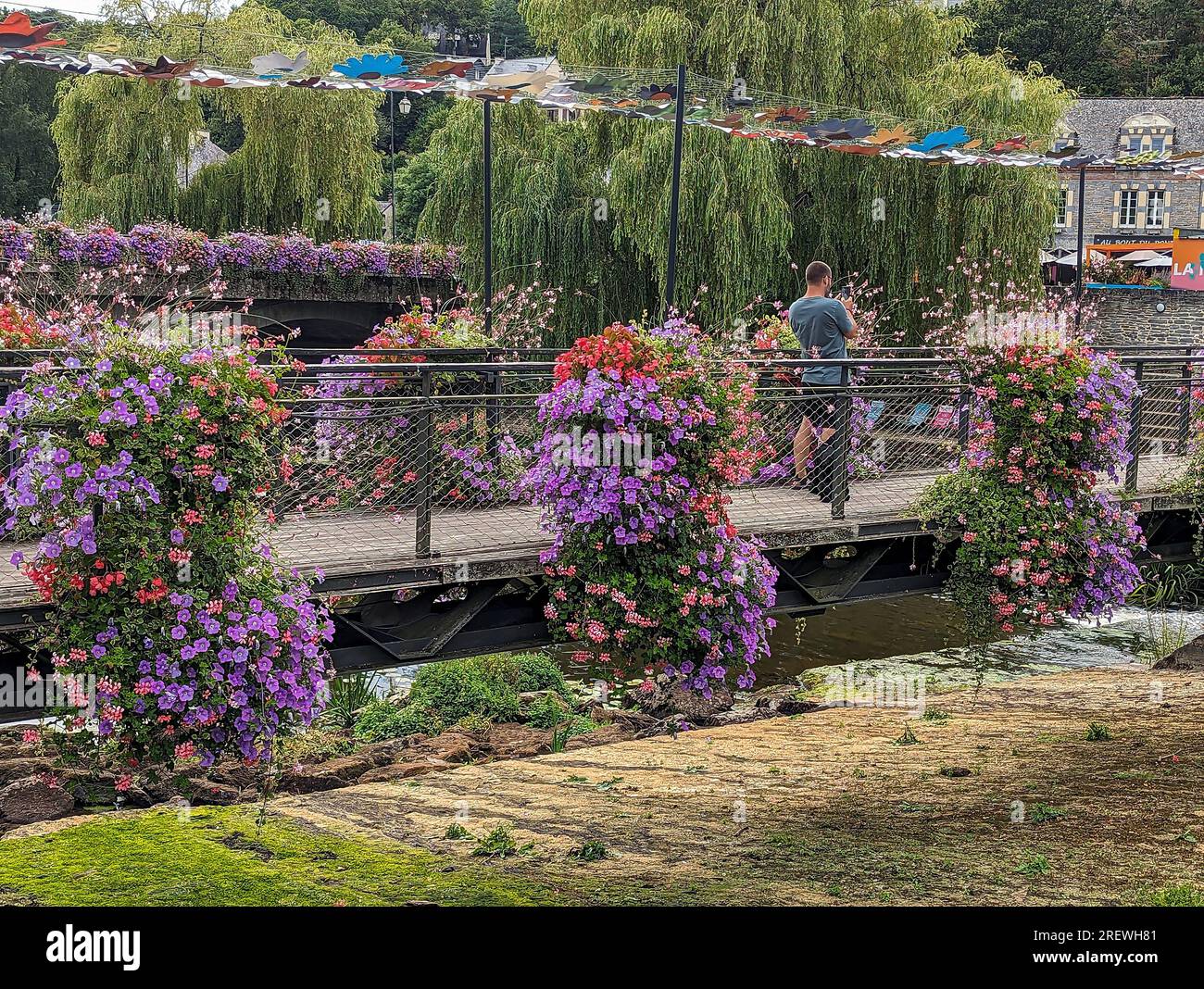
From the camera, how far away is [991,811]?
278 inches

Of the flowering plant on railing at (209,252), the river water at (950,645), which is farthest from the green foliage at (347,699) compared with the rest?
the flowering plant on railing at (209,252)

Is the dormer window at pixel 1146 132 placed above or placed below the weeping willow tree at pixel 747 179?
above

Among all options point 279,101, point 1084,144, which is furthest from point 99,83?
point 1084,144

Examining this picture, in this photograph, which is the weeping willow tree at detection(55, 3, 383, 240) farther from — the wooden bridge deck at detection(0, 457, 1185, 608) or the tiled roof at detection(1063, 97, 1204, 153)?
the tiled roof at detection(1063, 97, 1204, 153)

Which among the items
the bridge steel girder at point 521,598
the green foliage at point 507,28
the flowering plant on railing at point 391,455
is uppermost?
the green foliage at point 507,28

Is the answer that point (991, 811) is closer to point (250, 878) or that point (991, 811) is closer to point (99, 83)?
point (250, 878)

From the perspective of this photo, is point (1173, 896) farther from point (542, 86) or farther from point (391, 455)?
point (542, 86)

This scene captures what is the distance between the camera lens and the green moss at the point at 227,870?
594cm

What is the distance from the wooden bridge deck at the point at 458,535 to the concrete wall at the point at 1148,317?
25981mm

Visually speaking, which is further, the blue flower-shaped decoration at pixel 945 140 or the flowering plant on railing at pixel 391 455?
the blue flower-shaped decoration at pixel 945 140

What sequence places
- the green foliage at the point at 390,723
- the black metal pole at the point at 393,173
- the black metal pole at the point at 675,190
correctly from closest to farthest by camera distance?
the black metal pole at the point at 675,190, the green foliage at the point at 390,723, the black metal pole at the point at 393,173

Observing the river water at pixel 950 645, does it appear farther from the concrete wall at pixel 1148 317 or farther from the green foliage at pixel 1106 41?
the green foliage at pixel 1106 41

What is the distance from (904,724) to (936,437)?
6.99 feet

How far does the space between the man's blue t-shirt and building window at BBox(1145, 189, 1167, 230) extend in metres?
50.3
